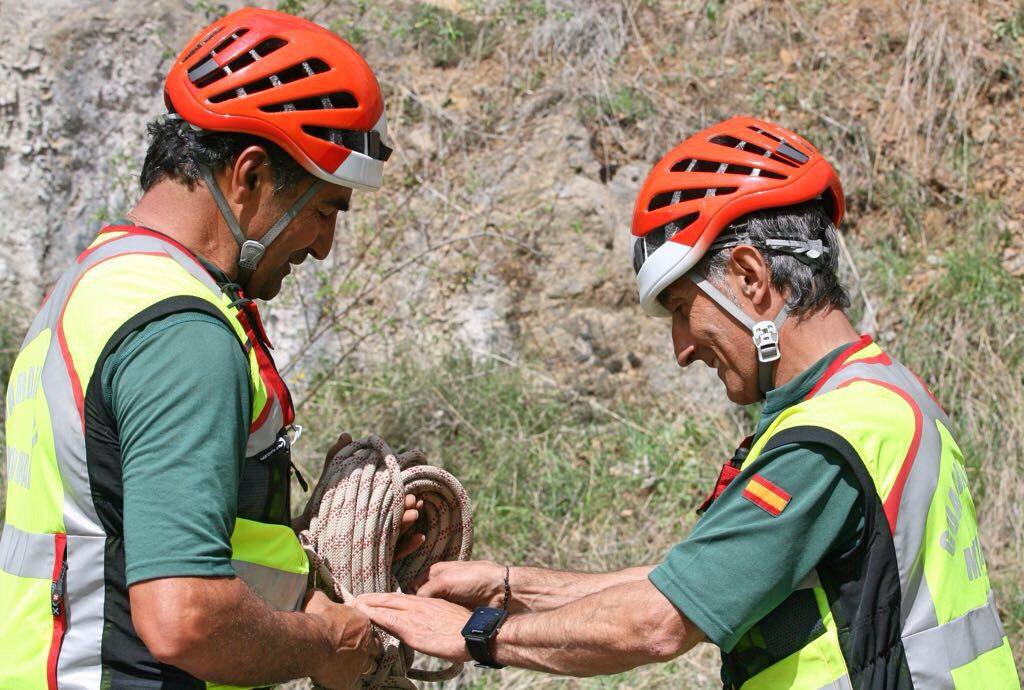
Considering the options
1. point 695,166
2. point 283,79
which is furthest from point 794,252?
point 283,79

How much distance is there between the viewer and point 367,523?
2.62 metres

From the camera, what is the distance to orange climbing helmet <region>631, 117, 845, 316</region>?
2381 millimetres

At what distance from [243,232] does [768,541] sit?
128cm

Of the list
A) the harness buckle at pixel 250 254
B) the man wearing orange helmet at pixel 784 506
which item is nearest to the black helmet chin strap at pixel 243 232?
the harness buckle at pixel 250 254

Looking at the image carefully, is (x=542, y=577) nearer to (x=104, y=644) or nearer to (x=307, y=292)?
(x=104, y=644)

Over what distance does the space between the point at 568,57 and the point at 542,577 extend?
448 cm

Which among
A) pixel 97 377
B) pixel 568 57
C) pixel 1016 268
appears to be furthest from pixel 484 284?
pixel 97 377

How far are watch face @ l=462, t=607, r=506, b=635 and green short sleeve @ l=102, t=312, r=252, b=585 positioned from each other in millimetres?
709

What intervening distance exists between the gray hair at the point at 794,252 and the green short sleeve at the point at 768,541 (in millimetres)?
451

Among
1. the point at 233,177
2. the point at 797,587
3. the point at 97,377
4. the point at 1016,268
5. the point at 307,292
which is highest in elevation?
the point at 233,177

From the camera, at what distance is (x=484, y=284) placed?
6.06 meters

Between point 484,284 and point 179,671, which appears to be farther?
point 484,284

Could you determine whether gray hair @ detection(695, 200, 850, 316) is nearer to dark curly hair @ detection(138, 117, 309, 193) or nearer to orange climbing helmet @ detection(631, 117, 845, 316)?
orange climbing helmet @ detection(631, 117, 845, 316)

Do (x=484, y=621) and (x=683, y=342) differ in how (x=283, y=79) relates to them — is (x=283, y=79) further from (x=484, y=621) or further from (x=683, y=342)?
(x=484, y=621)
